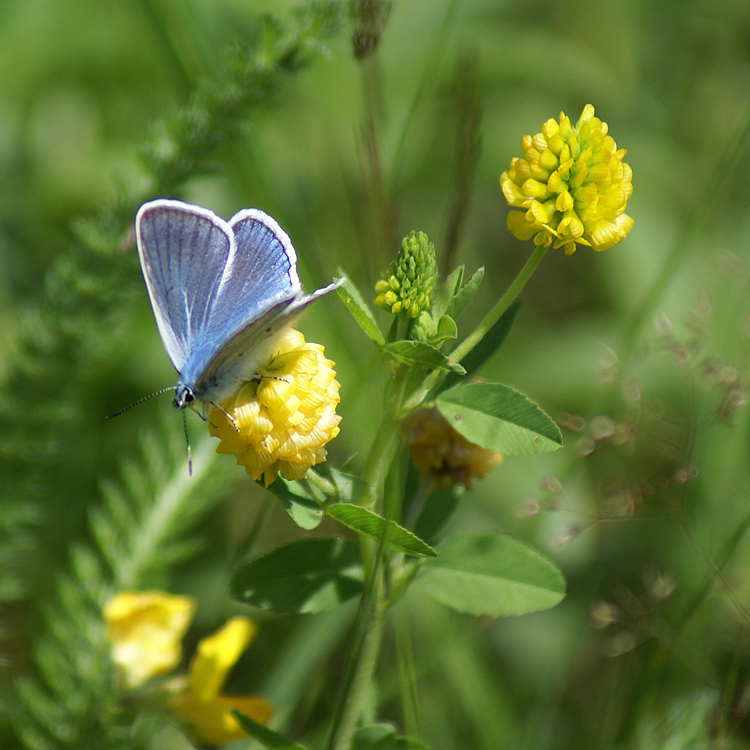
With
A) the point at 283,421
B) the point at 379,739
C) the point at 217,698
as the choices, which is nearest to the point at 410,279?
the point at 283,421

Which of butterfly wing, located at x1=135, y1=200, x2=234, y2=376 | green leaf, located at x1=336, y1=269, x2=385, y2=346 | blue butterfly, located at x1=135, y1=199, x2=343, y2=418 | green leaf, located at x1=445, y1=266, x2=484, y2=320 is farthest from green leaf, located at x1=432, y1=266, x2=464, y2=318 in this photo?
butterfly wing, located at x1=135, y1=200, x2=234, y2=376

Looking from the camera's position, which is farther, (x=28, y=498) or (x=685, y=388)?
(x=685, y=388)

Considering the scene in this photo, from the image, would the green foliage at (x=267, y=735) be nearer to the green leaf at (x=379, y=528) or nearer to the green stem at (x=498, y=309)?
the green leaf at (x=379, y=528)

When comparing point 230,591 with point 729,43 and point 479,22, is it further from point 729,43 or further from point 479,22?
point 729,43

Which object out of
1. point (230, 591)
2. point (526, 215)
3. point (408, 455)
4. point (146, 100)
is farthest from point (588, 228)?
point (146, 100)

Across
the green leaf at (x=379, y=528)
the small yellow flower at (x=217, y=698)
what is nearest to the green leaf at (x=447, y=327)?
the green leaf at (x=379, y=528)
